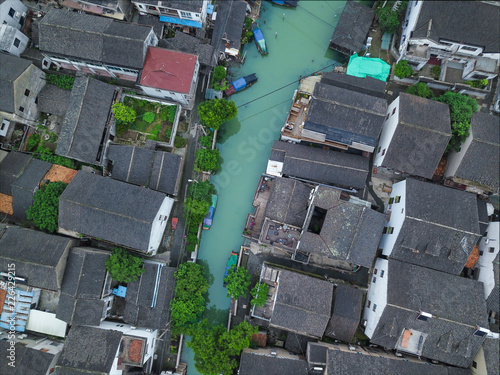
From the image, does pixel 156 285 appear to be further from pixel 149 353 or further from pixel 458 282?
pixel 458 282

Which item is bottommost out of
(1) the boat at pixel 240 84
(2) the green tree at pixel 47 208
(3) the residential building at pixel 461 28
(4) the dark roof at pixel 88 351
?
(4) the dark roof at pixel 88 351

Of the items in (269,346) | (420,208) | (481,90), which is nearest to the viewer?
(420,208)

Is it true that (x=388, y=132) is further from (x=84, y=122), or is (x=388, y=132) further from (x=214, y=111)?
(x=84, y=122)

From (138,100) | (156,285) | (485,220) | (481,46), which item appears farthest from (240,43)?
(485,220)

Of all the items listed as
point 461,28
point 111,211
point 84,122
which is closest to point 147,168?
point 111,211

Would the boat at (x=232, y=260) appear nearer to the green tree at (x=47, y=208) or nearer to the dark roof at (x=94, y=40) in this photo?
the green tree at (x=47, y=208)

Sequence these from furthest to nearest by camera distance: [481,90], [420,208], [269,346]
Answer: [481,90] → [269,346] → [420,208]

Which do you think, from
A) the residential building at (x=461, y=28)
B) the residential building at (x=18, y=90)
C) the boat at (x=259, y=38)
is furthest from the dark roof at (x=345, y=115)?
the residential building at (x=18, y=90)
